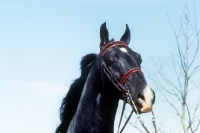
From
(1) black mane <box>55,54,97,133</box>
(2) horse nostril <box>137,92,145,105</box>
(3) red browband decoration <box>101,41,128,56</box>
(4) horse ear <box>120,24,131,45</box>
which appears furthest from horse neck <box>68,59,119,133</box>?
(4) horse ear <box>120,24,131,45</box>

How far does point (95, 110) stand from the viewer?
4488mm

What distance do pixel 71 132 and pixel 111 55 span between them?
110 centimetres

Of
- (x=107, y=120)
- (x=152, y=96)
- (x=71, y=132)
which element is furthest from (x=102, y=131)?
(x=152, y=96)

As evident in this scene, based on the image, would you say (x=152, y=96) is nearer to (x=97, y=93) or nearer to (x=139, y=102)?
(x=139, y=102)

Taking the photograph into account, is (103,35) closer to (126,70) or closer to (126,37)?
(126,37)

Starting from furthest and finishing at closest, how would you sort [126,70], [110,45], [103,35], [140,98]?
[103,35] → [110,45] → [126,70] → [140,98]

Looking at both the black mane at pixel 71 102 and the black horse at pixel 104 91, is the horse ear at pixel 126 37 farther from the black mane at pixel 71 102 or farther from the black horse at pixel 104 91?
the black mane at pixel 71 102

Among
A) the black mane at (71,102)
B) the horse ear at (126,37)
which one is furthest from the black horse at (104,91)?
the horse ear at (126,37)

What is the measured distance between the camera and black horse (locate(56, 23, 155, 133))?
4.30 m

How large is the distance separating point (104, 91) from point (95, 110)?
10.4 inches

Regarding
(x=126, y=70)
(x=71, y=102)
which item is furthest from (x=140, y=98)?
(x=71, y=102)

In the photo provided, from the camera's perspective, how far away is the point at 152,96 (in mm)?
4113

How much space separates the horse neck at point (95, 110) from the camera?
4410 mm

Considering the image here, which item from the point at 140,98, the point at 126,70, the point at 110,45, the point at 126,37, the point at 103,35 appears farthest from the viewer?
the point at 126,37
